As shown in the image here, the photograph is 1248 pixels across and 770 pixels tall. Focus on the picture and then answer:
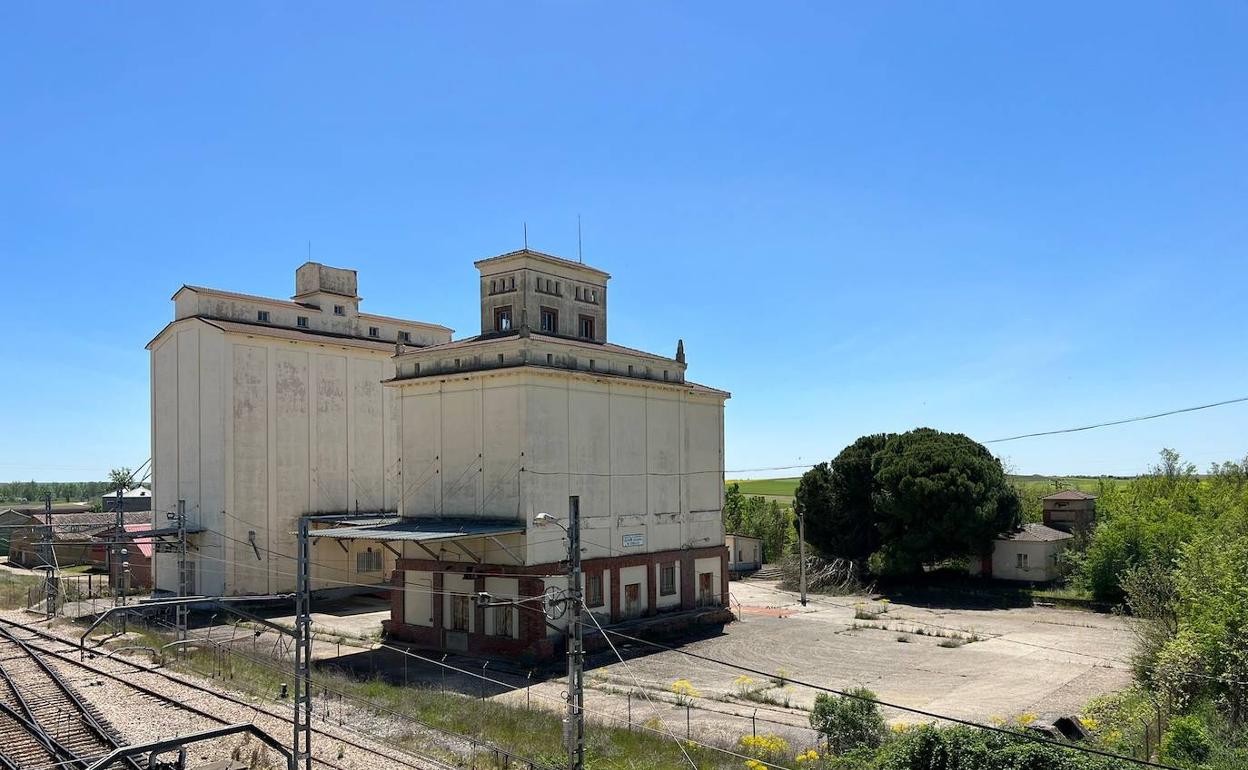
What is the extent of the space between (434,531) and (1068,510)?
4641 centimetres

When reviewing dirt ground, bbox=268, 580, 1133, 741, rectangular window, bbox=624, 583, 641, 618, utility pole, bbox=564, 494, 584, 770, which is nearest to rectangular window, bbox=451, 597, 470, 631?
dirt ground, bbox=268, 580, 1133, 741

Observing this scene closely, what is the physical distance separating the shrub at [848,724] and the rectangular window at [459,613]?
695 inches

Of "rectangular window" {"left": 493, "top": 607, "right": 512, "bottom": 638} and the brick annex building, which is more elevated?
the brick annex building

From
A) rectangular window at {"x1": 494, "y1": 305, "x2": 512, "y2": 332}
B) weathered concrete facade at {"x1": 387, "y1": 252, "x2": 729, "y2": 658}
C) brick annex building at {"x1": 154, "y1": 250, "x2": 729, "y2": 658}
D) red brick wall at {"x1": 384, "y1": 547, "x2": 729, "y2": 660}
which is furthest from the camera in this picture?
rectangular window at {"x1": 494, "y1": 305, "x2": 512, "y2": 332}

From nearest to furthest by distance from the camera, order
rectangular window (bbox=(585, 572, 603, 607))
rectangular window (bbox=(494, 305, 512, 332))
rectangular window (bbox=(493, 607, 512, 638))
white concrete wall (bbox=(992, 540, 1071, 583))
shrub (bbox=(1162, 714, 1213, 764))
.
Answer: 1. shrub (bbox=(1162, 714, 1213, 764))
2. rectangular window (bbox=(493, 607, 512, 638))
3. rectangular window (bbox=(585, 572, 603, 607))
4. rectangular window (bbox=(494, 305, 512, 332))
5. white concrete wall (bbox=(992, 540, 1071, 583))

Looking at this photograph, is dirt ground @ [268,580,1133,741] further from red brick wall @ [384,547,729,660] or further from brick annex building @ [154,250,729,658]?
brick annex building @ [154,250,729,658]

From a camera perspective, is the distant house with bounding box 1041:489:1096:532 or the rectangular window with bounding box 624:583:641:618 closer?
the rectangular window with bounding box 624:583:641:618

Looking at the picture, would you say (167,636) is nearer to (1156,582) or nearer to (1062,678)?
(1062,678)

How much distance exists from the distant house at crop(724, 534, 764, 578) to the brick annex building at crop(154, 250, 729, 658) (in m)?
25.1

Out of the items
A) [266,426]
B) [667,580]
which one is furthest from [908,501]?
[266,426]

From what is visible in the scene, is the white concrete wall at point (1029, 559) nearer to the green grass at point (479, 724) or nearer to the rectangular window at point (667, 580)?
the rectangular window at point (667, 580)

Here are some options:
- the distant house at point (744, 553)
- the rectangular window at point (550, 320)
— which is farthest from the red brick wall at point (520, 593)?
the distant house at point (744, 553)

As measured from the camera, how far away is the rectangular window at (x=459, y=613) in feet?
122

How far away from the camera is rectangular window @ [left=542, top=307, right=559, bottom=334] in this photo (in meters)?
45.0
